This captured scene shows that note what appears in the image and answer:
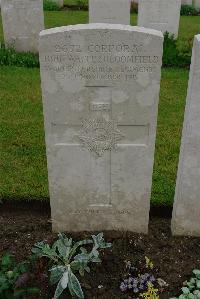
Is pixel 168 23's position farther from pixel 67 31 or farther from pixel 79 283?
pixel 79 283

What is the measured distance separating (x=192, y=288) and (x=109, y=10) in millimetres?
7136

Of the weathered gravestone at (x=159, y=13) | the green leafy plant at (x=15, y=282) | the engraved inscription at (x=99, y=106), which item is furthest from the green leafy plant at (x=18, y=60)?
the green leafy plant at (x=15, y=282)

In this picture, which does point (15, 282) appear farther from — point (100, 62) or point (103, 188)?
point (100, 62)

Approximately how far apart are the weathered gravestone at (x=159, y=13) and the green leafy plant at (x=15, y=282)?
7.64 meters

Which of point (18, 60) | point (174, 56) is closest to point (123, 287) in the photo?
point (174, 56)

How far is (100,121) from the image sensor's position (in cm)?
339

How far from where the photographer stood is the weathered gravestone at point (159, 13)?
9.54 meters

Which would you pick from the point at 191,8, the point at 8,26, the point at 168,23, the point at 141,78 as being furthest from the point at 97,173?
the point at 191,8

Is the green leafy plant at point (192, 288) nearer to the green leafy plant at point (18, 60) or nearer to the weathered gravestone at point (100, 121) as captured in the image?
the weathered gravestone at point (100, 121)

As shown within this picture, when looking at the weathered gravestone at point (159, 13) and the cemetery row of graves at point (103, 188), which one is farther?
the weathered gravestone at point (159, 13)

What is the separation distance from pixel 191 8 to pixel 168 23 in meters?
4.60

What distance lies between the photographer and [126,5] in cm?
911

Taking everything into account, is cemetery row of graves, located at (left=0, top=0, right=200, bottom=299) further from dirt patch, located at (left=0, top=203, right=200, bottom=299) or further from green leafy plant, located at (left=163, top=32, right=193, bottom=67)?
green leafy plant, located at (left=163, top=32, right=193, bottom=67)

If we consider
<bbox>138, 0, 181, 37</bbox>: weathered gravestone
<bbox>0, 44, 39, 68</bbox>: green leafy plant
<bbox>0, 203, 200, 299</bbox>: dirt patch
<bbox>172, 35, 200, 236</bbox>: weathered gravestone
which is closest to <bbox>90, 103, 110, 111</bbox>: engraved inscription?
<bbox>172, 35, 200, 236</bbox>: weathered gravestone
